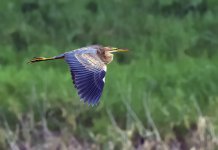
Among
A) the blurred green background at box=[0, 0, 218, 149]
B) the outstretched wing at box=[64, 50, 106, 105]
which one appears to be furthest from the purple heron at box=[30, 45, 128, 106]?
the blurred green background at box=[0, 0, 218, 149]

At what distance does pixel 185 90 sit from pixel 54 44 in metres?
1.73


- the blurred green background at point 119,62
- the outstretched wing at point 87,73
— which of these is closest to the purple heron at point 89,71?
the outstretched wing at point 87,73

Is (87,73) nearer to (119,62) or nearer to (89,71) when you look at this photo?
(89,71)

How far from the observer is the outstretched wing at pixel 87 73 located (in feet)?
16.3

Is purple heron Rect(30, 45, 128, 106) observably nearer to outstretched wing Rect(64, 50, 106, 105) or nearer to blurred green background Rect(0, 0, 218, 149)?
outstretched wing Rect(64, 50, 106, 105)

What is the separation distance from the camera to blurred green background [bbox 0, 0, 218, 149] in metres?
7.49

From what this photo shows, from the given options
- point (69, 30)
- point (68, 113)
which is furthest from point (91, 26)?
point (68, 113)

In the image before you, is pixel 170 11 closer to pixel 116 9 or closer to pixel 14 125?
pixel 116 9

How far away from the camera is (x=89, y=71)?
5102 mm

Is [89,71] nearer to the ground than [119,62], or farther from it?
farther from it

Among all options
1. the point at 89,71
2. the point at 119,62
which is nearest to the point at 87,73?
the point at 89,71

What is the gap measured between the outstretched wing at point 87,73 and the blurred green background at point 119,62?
196 cm

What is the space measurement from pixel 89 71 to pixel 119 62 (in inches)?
152

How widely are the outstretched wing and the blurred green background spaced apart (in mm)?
1964
